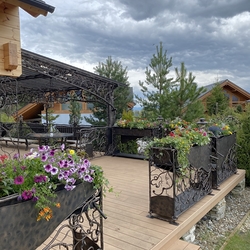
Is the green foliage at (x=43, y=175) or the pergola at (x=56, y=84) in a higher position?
A: the pergola at (x=56, y=84)

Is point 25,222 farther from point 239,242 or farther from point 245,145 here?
point 245,145

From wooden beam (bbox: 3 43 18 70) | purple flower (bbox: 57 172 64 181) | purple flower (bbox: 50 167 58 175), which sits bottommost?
purple flower (bbox: 57 172 64 181)

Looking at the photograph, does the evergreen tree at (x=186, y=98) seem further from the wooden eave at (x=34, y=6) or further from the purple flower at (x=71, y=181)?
the purple flower at (x=71, y=181)

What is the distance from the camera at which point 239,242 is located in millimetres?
3414

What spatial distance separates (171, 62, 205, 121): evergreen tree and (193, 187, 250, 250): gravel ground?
5.91 m

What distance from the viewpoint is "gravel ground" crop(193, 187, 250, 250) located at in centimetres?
341

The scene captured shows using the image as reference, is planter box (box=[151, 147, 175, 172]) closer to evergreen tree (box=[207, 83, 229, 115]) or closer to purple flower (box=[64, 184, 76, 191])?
purple flower (box=[64, 184, 76, 191])

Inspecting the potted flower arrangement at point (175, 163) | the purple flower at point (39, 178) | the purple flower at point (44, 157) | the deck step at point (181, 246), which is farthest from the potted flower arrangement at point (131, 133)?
the purple flower at point (39, 178)

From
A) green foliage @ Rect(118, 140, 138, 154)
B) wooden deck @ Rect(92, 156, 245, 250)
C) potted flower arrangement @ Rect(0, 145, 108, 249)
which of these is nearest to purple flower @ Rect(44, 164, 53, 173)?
potted flower arrangement @ Rect(0, 145, 108, 249)

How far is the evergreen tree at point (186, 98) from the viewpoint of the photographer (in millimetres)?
10656

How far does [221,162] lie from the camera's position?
421 cm

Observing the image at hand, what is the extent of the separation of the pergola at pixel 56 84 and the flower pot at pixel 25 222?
255 cm

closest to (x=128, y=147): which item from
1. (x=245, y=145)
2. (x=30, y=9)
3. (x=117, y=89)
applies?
(x=245, y=145)

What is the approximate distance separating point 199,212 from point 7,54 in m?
2.95
